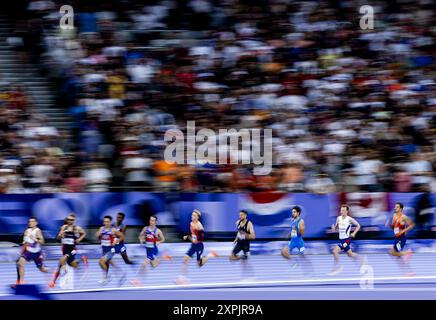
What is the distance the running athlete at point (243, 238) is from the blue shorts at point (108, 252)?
198 cm

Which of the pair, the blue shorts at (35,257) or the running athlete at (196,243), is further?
the running athlete at (196,243)

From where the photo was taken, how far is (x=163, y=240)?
14359mm

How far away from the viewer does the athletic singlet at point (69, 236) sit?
14038mm

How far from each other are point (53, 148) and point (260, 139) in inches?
145

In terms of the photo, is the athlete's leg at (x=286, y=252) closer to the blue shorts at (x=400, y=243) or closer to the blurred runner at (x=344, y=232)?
the blurred runner at (x=344, y=232)

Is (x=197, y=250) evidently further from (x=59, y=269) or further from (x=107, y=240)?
(x=59, y=269)

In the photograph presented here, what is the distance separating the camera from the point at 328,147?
51.6ft

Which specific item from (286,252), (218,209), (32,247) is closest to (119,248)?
(32,247)

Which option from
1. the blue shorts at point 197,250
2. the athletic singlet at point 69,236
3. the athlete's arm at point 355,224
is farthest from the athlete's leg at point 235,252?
the athletic singlet at point 69,236

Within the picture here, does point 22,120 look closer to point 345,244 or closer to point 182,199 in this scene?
point 182,199

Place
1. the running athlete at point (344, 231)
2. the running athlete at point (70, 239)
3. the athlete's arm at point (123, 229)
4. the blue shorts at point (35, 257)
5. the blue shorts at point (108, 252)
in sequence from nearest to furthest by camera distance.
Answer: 1. the blue shorts at point (35, 257)
2. the running athlete at point (70, 239)
3. the blue shorts at point (108, 252)
4. the athlete's arm at point (123, 229)
5. the running athlete at point (344, 231)

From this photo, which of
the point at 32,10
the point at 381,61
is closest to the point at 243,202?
the point at 381,61

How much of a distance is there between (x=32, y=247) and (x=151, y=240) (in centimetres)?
191

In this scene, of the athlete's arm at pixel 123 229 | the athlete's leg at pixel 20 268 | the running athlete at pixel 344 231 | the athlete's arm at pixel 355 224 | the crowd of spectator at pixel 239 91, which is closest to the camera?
the athlete's leg at pixel 20 268
